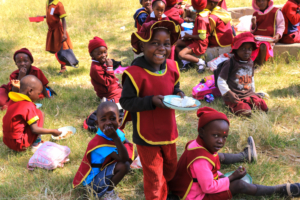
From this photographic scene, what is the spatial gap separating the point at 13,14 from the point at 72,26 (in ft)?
8.65

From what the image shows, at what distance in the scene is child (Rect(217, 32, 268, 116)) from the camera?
4328 millimetres

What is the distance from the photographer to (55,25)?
6.15m

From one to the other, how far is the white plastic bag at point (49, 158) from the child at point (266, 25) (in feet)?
13.8

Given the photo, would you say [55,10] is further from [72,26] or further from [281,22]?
[281,22]

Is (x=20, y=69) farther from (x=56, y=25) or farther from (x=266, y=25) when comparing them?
(x=266, y=25)

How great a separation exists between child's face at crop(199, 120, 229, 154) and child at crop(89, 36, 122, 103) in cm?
239

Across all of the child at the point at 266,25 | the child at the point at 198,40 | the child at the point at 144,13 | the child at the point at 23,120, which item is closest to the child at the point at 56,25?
the child at the point at 144,13

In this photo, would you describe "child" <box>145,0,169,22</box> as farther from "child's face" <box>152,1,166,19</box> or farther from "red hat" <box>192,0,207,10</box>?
"red hat" <box>192,0,207,10</box>

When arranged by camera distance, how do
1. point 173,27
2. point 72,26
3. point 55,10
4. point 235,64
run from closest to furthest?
1. point 173,27
2. point 235,64
3. point 55,10
4. point 72,26

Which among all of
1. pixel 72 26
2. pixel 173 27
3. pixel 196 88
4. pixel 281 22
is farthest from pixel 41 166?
pixel 72 26

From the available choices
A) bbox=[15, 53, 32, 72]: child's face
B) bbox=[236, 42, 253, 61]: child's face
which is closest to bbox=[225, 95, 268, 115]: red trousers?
bbox=[236, 42, 253, 61]: child's face

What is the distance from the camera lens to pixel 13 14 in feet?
34.7

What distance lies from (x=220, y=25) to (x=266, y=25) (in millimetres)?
Result: 923

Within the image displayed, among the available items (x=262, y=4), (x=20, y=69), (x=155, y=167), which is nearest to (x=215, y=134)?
(x=155, y=167)
